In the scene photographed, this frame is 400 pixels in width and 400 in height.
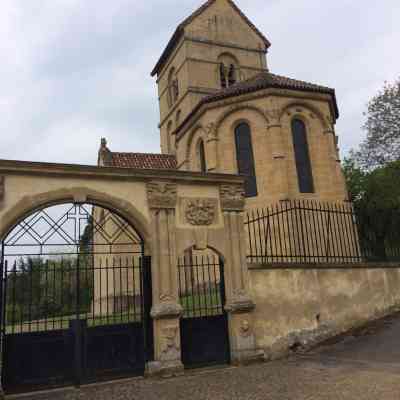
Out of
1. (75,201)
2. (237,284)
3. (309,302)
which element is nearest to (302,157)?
(309,302)

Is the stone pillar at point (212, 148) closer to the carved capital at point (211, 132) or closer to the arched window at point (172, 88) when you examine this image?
the carved capital at point (211, 132)

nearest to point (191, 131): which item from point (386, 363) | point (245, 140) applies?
point (245, 140)

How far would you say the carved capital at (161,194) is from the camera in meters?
9.16

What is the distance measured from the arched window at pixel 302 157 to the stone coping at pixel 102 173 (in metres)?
9.95

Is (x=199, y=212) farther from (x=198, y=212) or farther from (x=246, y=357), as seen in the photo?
(x=246, y=357)

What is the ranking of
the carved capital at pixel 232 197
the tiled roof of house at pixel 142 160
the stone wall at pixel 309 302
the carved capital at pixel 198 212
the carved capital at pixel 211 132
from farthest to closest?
the tiled roof of house at pixel 142 160
the carved capital at pixel 211 132
the carved capital at pixel 232 197
the stone wall at pixel 309 302
the carved capital at pixel 198 212

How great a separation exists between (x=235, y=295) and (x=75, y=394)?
3.96 m

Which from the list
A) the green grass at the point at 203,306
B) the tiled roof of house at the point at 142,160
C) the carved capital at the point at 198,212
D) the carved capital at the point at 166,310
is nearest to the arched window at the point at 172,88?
the tiled roof of house at the point at 142,160

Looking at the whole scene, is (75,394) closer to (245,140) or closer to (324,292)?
(324,292)

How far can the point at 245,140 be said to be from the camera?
19875 mm

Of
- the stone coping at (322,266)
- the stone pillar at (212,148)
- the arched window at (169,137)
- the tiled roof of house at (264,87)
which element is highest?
the arched window at (169,137)

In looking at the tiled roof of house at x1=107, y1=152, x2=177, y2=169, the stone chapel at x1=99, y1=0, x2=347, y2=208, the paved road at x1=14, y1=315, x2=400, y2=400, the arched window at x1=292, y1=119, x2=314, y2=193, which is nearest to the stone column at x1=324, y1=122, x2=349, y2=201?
the stone chapel at x1=99, y1=0, x2=347, y2=208

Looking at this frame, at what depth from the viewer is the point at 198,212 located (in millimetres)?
9578

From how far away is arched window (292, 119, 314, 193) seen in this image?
19.2 metres
